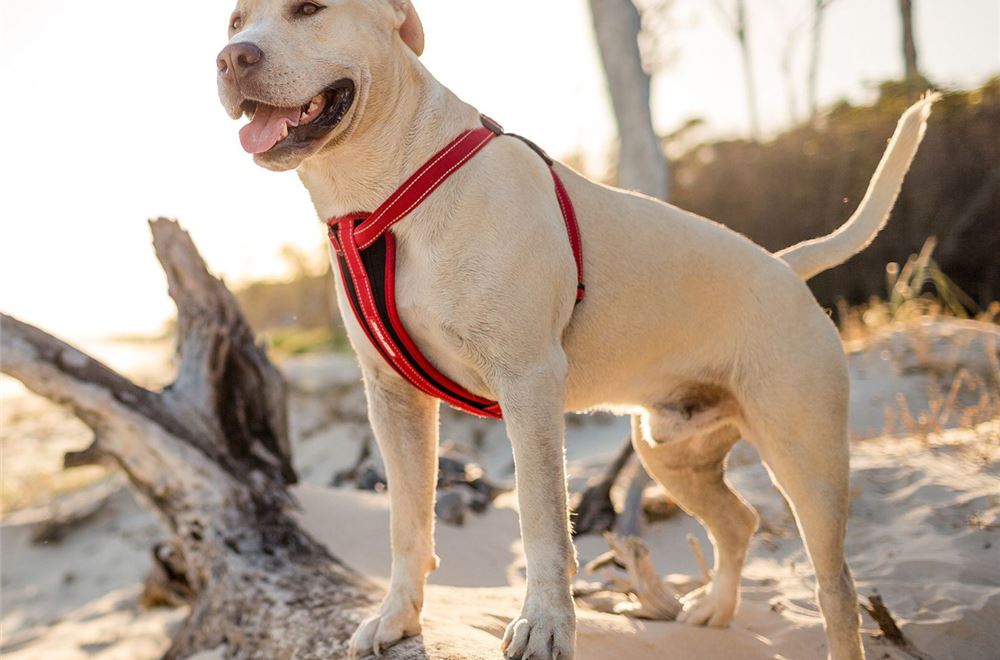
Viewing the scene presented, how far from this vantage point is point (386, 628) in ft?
8.80

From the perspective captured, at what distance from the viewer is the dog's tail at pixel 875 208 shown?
3.27 metres

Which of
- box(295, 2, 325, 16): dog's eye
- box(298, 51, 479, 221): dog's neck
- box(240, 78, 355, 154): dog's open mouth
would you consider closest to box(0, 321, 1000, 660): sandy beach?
box(298, 51, 479, 221): dog's neck

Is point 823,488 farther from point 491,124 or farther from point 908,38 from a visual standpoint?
point 908,38

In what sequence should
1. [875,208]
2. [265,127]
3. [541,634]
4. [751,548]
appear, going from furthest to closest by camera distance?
[751,548], [875,208], [265,127], [541,634]

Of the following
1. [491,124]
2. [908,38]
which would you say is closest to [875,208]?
[491,124]

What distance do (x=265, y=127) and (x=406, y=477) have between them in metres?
1.15

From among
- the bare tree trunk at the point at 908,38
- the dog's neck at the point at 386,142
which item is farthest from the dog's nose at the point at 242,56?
the bare tree trunk at the point at 908,38

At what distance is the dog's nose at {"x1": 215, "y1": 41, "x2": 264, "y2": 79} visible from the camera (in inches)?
90.5

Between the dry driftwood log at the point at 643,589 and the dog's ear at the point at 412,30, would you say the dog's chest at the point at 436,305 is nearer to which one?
the dog's ear at the point at 412,30

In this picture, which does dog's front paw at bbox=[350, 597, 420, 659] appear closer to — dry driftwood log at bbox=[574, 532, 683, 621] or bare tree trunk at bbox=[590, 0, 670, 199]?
dry driftwood log at bbox=[574, 532, 683, 621]

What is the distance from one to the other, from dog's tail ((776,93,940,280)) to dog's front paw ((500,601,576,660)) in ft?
5.52

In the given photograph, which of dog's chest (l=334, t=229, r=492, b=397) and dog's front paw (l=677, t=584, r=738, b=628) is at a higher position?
dog's chest (l=334, t=229, r=492, b=397)

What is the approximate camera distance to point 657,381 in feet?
9.89

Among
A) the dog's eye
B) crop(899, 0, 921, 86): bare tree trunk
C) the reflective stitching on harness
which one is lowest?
the reflective stitching on harness
